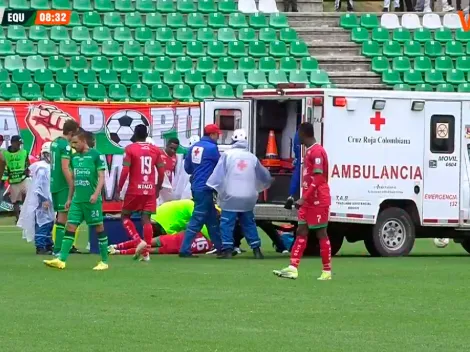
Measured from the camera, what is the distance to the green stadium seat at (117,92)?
99.0ft

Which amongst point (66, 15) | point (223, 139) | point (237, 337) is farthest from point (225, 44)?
point (237, 337)

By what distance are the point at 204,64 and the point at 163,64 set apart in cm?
100

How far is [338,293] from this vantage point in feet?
46.2

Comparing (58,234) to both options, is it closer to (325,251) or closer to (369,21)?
(325,251)

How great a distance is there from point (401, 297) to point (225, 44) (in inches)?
769

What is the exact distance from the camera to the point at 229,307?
12.6m

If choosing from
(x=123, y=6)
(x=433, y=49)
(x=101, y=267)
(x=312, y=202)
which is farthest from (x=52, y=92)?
(x=312, y=202)

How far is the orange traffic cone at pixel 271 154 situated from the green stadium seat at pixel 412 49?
13561mm

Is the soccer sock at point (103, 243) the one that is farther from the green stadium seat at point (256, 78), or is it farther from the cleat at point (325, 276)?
the green stadium seat at point (256, 78)

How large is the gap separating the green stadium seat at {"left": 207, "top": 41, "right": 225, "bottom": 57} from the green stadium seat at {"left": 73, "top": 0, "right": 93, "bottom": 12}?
3039 mm

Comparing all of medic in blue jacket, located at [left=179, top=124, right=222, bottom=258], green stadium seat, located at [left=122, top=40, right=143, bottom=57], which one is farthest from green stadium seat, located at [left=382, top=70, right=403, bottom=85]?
medic in blue jacket, located at [left=179, top=124, right=222, bottom=258]

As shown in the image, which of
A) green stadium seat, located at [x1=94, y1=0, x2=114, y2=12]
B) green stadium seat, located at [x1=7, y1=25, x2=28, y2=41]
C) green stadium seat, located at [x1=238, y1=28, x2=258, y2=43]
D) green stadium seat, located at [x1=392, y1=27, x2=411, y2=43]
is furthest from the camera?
green stadium seat, located at [x1=392, y1=27, x2=411, y2=43]

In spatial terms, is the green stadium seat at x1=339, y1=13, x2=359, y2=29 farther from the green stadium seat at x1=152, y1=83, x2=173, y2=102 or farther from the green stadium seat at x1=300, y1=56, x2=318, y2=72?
the green stadium seat at x1=152, y1=83, x2=173, y2=102

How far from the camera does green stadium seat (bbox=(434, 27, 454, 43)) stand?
34.7 m
